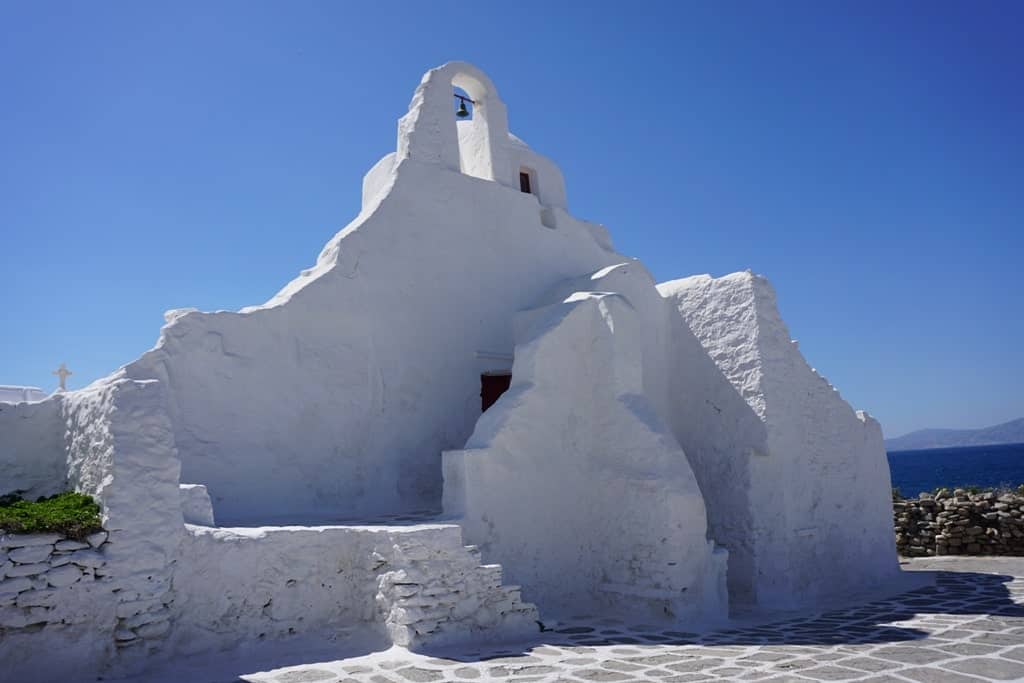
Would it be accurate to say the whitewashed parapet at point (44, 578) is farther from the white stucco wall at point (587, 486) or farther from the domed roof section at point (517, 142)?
the domed roof section at point (517, 142)

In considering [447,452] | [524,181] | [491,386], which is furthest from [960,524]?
[447,452]

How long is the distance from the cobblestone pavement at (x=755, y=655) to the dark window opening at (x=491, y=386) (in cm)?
381

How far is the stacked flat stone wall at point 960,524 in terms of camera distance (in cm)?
1420

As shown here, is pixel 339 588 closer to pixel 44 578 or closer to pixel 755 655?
pixel 44 578

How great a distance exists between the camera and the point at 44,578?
18.4 ft

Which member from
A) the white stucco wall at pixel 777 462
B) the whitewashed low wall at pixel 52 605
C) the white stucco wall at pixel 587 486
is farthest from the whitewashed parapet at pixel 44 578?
the white stucco wall at pixel 777 462

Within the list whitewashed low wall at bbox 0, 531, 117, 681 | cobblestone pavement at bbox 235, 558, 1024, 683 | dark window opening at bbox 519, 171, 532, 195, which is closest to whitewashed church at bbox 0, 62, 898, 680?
whitewashed low wall at bbox 0, 531, 117, 681

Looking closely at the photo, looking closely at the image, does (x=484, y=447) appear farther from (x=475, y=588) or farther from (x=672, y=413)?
(x=672, y=413)

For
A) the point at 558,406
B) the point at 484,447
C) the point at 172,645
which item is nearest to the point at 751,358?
the point at 558,406

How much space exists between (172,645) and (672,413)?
749 cm

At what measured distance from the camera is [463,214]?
11.2m

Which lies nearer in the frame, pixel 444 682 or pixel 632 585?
pixel 444 682

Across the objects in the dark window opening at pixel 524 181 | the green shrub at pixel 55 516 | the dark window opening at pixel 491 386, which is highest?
the dark window opening at pixel 524 181

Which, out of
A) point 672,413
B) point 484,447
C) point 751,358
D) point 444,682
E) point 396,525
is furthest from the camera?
point 672,413
